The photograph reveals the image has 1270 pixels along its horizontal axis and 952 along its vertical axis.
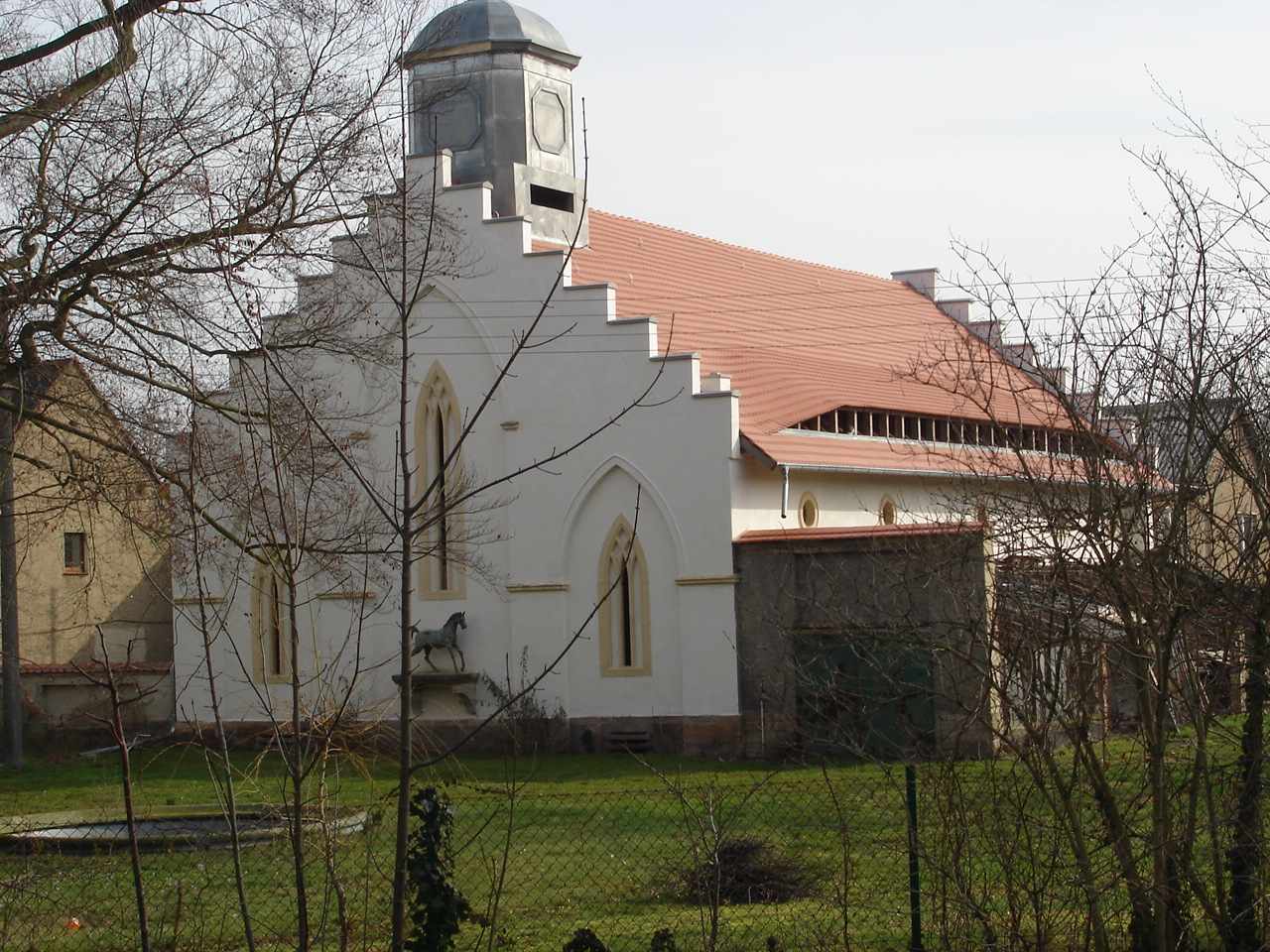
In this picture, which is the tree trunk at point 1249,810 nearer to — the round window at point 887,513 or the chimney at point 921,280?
the round window at point 887,513

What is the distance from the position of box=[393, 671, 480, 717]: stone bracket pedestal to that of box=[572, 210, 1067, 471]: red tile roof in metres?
6.46

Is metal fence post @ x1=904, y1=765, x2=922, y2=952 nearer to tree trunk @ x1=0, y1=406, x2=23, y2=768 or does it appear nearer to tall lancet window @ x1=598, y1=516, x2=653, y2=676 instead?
tree trunk @ x1=0, y1=406, x2=23, y2=768

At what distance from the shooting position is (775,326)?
3447 cm

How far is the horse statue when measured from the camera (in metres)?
28.3

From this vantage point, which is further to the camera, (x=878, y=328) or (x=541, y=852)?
(x=878, y=328)

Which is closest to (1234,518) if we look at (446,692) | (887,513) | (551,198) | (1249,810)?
(1249,810)

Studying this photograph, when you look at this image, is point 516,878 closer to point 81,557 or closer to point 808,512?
point 808,512

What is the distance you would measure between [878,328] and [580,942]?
3168 centimetres

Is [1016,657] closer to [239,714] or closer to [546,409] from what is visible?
[546,409]

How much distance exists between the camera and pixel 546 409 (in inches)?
1110

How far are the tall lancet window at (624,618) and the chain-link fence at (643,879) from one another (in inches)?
286

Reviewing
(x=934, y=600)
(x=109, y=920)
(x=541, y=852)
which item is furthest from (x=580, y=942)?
(x=934, y=600)

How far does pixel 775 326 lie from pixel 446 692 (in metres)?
10.7

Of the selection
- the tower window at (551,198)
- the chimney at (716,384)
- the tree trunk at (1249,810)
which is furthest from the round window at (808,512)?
the tree trunk at (1249,810)
